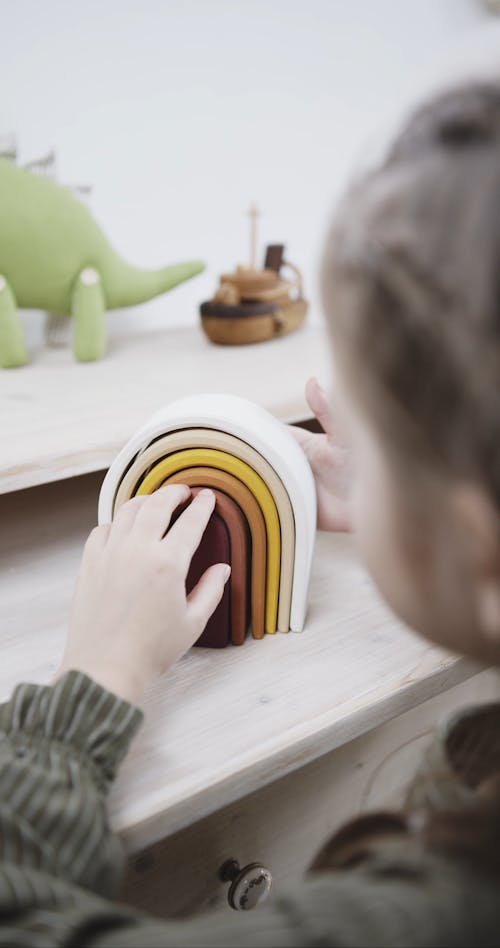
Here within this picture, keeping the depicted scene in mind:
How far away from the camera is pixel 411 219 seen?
10.5 inches

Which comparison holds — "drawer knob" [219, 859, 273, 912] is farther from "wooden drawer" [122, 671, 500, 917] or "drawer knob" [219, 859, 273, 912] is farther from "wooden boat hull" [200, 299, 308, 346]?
"wooden boat hull" [200, 299, 308, 346]

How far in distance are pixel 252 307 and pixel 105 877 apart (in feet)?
2.58

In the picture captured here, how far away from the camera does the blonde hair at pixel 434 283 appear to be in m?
0.25

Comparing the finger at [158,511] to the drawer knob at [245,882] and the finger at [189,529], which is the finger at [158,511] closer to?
the finger at [189,529]

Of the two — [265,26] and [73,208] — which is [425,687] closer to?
[73,208]

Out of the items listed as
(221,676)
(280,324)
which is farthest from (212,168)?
(221,676)

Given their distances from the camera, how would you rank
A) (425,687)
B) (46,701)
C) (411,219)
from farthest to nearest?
(425,687) < (46,701) < (411,219)

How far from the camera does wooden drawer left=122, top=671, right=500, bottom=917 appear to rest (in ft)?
1.90

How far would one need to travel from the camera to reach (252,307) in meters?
1.04

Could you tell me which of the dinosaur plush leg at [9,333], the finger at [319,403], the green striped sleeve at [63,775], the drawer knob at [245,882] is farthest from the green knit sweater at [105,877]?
the dinosaur plush leg at [9,333]

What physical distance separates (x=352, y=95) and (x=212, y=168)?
36 centimetres

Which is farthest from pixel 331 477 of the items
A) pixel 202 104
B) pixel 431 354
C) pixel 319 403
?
pixel 202 104

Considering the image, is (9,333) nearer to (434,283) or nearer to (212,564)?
(212,564)

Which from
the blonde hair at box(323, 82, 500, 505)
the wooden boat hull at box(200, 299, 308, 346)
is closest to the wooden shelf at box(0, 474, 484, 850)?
the blonde hair at box(323, 82, 500, 505)
